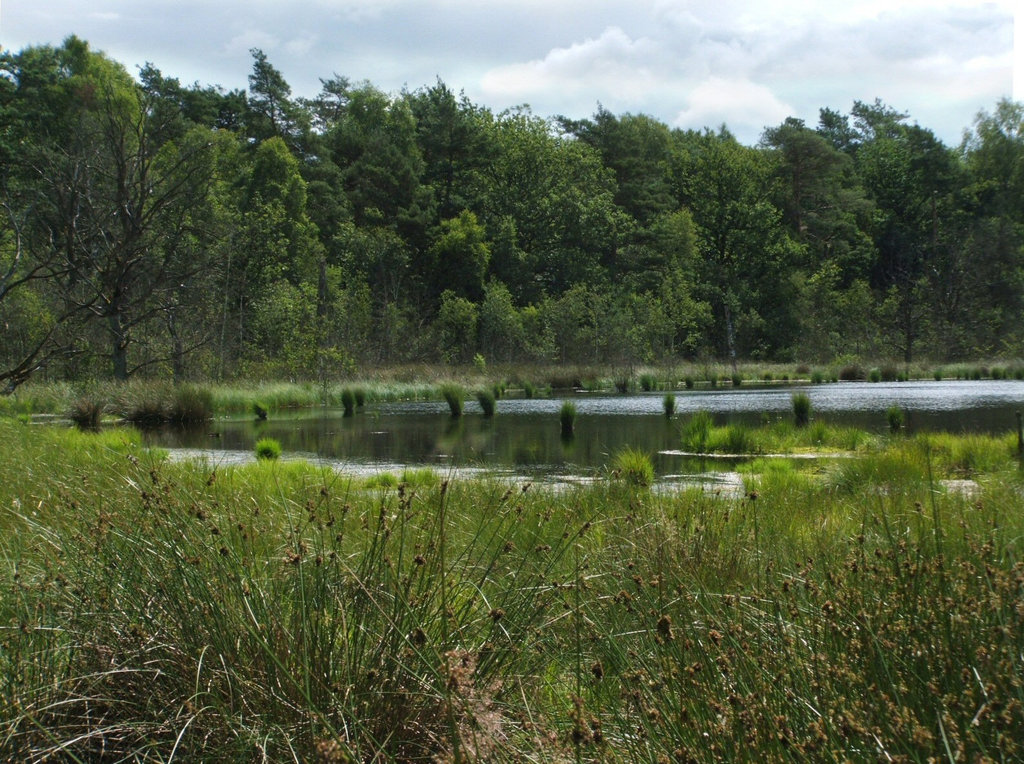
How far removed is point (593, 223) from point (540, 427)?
36.0 metres

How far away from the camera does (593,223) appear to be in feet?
166

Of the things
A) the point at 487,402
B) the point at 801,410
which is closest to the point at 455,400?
the point at 487,402

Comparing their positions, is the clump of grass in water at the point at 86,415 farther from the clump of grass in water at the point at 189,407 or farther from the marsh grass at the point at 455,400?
the marsh grass at the point at 455,400

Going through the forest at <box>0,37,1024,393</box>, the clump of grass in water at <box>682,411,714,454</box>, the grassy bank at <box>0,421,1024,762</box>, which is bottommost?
the clump of grass in water at <box>682,411,714,454</box>

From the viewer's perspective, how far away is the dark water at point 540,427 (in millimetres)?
11711

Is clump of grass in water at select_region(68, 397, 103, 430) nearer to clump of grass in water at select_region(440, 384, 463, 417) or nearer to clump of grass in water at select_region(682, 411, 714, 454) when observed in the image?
clump of grass in water at select_region(440, 384, 463, 417)

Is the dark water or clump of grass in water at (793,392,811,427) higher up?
clump of grass in water at (793,392,811,427)

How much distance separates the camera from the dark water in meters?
11.7

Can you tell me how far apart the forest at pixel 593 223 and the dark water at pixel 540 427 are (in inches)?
660

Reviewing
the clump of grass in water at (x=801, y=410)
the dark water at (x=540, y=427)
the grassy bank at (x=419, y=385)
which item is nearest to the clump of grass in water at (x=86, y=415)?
the grassy bank at (x=419, y=385)

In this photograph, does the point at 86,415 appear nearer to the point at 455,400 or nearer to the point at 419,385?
the point at 455,400

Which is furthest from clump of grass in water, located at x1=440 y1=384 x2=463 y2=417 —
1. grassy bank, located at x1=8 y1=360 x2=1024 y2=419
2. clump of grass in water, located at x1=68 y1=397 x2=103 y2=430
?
clump of grass in water, located at x1=68 y1=397 x2=103 y2=430

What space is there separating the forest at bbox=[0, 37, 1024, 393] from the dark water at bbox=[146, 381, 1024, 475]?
16.8 m

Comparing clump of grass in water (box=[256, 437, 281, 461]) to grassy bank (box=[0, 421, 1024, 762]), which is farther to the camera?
clump of grass in water (box=[256, 437, 281, 461])
